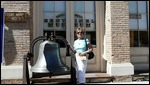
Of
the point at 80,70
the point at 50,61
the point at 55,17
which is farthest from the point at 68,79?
the point at 50,61

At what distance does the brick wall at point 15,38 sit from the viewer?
24.1ft

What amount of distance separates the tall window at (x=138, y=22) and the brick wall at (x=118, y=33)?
1.02 meters

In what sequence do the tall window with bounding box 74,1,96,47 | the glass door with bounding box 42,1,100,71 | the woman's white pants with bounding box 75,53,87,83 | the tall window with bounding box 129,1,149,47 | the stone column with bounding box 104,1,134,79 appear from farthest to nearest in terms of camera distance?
the tall window with bounding box 129,1,149,47 < the tall window with bounding box 74,1,96,47 < the glass door with bounding box 42,1,100,71 < the stone column with bounding box 104,1,134,79 < the woman's white pants with bounding box 75,53,87,83

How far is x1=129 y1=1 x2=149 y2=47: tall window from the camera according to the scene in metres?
8.88

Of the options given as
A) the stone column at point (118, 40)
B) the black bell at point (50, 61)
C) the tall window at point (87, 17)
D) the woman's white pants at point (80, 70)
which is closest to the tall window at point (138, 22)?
the stone column at point (118, 40)

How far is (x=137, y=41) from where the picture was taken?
8945 mm

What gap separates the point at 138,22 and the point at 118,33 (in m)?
1.39

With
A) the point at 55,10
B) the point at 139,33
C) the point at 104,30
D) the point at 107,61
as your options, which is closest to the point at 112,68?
the point at 107,61

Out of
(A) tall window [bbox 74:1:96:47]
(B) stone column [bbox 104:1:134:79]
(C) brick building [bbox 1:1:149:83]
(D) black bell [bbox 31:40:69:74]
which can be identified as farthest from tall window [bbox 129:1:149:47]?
(D) black bell [bbox 31:40:69:74]

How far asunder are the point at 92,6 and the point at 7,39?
9.64ft

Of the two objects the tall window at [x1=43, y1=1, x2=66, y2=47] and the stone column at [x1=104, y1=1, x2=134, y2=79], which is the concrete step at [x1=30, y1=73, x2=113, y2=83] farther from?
the tall window at [x1=43, y1=1, x2=66, y2=47]

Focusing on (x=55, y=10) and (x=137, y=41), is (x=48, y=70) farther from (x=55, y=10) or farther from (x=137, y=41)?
(x=137, y=41)

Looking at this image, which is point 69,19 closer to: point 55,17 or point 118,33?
point 55,17

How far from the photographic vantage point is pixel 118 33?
786 centimetres
